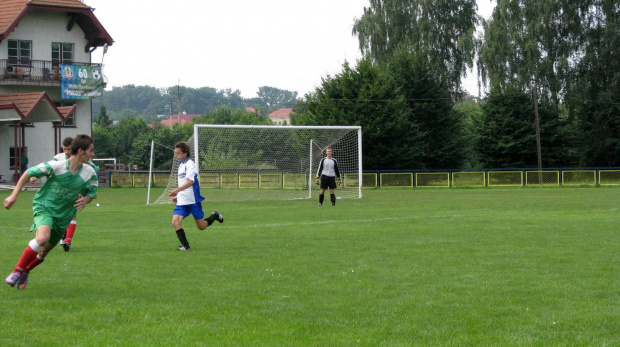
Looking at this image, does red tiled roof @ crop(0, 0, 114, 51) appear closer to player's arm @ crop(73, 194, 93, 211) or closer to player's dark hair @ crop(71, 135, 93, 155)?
player's arm @ crop(73, 194, 93, 211)

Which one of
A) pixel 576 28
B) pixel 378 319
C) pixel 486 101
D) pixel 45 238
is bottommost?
pixel 378 319

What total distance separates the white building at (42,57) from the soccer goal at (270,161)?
11.4 meters

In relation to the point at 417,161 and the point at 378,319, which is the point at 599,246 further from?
the point at 417,161

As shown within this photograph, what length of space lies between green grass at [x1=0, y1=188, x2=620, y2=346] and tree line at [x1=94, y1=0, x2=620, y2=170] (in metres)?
33.0

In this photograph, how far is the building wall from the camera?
4534 cm

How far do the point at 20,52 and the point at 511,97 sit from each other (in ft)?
103

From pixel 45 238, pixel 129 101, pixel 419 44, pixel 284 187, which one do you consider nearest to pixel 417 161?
pixel 419 44

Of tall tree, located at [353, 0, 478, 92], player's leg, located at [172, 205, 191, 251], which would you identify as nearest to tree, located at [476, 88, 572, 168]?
tall tree, located at [353, 0, 478, 92]

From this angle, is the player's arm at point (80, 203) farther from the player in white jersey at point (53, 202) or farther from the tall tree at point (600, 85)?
Result: the tall tree at point (600, 85)

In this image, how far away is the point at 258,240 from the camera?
1305cm

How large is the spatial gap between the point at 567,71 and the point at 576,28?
9.59 ft

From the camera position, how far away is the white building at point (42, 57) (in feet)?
148

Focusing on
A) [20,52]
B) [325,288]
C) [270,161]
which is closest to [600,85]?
[270,161]

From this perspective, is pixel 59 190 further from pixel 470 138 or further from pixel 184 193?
pixel 470 138
